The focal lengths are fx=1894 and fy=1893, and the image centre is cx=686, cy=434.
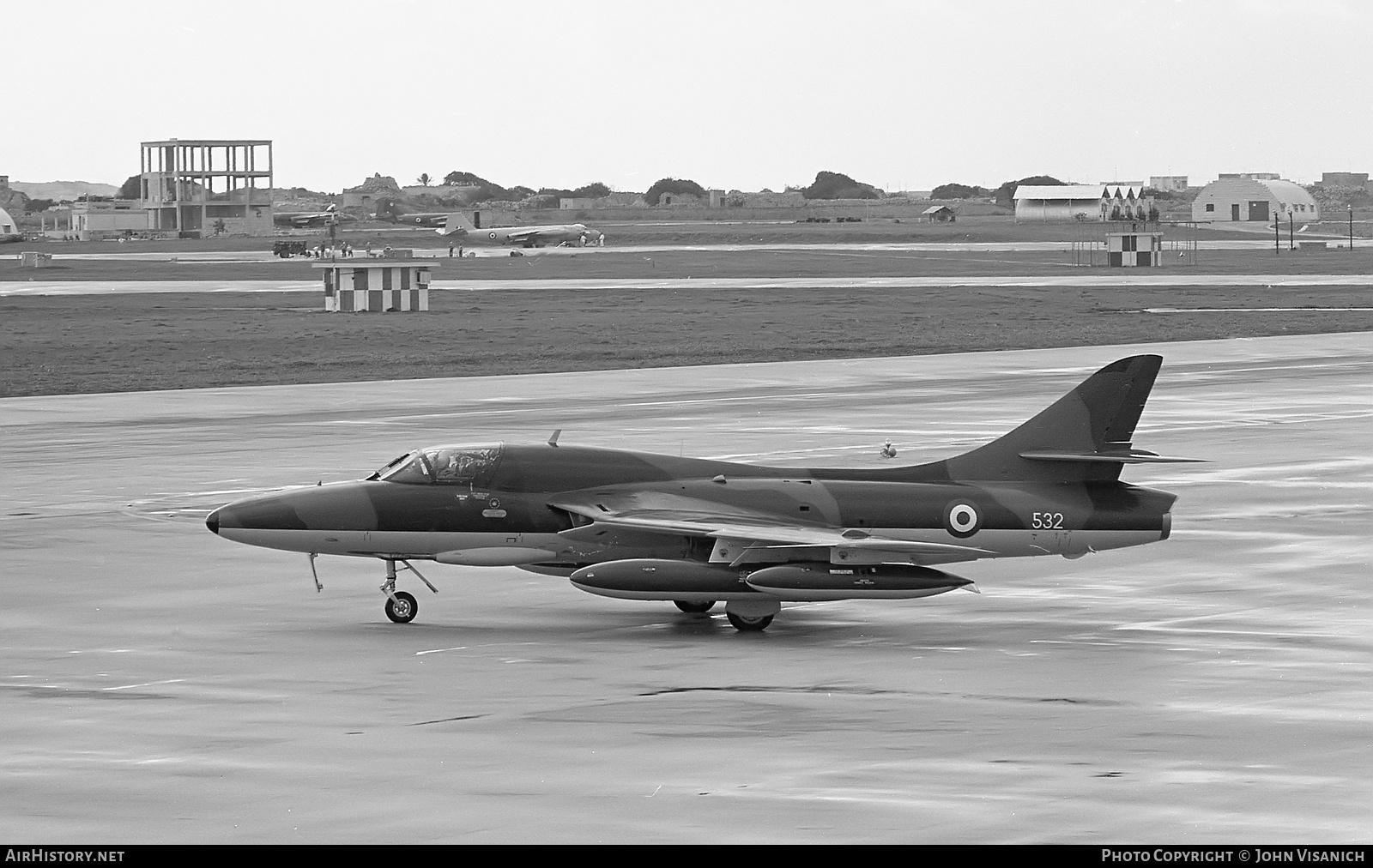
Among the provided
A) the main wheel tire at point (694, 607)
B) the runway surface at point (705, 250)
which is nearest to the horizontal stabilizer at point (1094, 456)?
the main wheel tire at point (694, 607)

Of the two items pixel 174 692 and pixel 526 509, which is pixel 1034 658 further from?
pixel 174 692

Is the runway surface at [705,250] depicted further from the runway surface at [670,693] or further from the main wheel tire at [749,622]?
the main wheel tire at [749,622]

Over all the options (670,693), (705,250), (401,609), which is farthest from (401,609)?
(705,250)

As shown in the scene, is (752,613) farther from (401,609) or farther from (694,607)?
(401,609)

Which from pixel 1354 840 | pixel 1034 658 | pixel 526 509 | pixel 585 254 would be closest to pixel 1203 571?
pixel 1034 658

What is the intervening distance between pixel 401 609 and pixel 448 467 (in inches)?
71.4

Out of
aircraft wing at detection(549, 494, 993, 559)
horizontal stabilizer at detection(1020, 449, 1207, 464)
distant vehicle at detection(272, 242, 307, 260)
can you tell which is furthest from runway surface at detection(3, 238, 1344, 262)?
horizontal stabilizer at detection(1020, 449, 1207, 464)

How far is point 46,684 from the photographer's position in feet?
61.8

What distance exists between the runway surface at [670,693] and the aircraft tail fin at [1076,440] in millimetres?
1707

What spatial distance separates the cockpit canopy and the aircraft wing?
0.97m

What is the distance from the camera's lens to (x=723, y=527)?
71.6 feet

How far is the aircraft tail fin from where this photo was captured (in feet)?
76.6

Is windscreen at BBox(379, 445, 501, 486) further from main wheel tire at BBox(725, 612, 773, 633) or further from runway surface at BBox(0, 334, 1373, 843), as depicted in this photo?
main wheel tire at BBox(725, 612, 773, 633)

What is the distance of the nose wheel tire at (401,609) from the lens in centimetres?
2239
